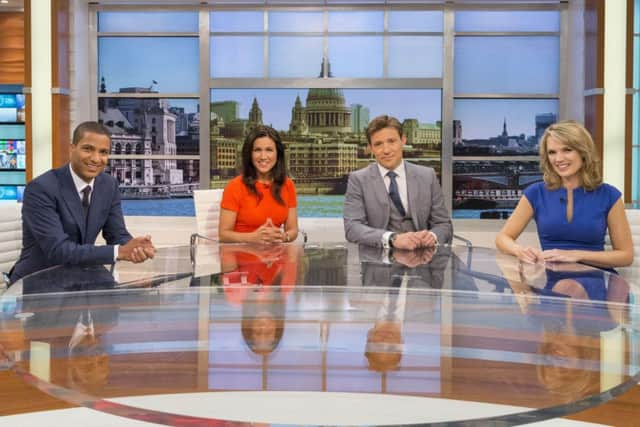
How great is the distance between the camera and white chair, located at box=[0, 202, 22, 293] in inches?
124

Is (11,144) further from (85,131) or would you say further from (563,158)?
(563,158)

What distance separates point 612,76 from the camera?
544 cm

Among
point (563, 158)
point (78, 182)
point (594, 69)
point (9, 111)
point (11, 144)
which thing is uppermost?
point (594, 69)

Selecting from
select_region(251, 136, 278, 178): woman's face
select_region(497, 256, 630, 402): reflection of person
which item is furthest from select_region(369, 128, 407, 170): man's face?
select_region(497, 256, 630, 402): reflection of person

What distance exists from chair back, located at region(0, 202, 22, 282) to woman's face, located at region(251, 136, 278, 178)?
1155 millimetres

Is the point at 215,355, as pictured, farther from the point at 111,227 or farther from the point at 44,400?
the point at 111,227

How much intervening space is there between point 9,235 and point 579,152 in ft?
7.93

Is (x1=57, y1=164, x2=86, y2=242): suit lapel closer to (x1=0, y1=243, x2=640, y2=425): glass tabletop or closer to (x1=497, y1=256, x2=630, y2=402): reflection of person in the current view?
(x1=0, y1=243, x2=640, y2=425): glass tabletop

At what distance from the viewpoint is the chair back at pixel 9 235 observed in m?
3.15

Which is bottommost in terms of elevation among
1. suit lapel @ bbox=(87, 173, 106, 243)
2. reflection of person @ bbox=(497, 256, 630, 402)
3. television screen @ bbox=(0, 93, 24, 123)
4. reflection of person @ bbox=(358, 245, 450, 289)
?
reflection of person @ bbox=(497, 256, 630, 402)

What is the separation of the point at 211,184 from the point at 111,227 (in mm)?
3940

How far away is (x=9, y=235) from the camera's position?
10.4 feet

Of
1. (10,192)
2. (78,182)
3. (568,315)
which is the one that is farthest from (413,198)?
(10,192)

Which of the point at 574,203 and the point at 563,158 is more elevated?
the point at 563,158
